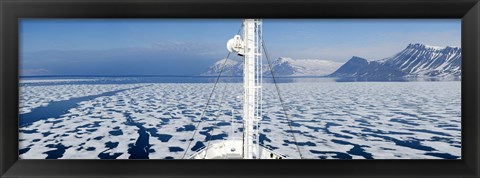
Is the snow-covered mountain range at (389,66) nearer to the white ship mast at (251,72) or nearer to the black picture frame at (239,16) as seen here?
the white ship mast at (251,72)

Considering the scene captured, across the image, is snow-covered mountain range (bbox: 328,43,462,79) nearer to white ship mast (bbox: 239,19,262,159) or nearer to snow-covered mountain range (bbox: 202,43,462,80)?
snow-covered mountain range (bbox: 202,43,462,80)

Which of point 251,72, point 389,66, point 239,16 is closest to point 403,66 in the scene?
point 389,66

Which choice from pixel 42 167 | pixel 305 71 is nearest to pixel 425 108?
pixel 305 71

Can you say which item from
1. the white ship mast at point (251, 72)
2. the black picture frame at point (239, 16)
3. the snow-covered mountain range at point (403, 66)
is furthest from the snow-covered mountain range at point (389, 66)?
the black picture frame at point (239, 16)

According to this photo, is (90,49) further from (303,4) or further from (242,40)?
(303,4)

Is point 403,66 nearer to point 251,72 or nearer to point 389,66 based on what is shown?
point 389,66

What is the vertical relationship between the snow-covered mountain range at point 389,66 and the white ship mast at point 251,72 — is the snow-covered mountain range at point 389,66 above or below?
above

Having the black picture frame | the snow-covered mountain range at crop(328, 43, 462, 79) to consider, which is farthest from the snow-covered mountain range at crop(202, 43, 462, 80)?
the black picture frame
